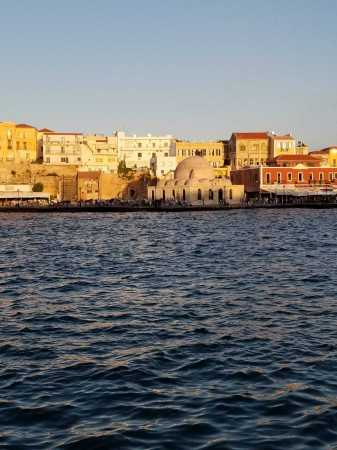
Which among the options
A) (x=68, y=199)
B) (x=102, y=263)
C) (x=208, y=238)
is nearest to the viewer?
(x=102, y=263)

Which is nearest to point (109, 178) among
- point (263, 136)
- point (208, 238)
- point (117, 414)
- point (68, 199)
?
point (68, 199)

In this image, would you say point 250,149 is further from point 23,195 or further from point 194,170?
point 23,195

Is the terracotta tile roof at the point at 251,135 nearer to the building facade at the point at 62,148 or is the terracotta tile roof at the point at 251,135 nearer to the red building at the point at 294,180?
the red building at the point at 294,180

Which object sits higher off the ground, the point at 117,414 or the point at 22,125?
the point at 22,125

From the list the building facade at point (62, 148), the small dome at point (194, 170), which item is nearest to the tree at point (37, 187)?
the building facade at point (62, 148)

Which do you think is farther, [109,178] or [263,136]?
[263,136]

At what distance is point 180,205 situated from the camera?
9756 centimetres

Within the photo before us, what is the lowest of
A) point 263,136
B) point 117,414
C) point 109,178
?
point 117,414

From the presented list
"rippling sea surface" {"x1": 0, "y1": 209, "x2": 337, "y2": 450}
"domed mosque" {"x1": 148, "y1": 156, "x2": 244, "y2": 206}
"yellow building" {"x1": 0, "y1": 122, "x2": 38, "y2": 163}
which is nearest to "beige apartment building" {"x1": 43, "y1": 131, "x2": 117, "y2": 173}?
"yellow building" {"x1": 0, "y1": 122, "x2": 38, "y2": 163}

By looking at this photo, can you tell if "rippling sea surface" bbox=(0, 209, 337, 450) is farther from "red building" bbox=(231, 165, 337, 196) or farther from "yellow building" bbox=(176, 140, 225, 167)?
Result: "yellow building" bbox=(176, 140, 225, 167)

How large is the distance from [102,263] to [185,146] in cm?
9022

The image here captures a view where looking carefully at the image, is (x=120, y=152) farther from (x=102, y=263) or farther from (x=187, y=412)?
(x=187, y=412)

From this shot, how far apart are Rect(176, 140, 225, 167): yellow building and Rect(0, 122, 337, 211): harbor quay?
187 mm

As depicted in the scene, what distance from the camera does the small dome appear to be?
101 metres
